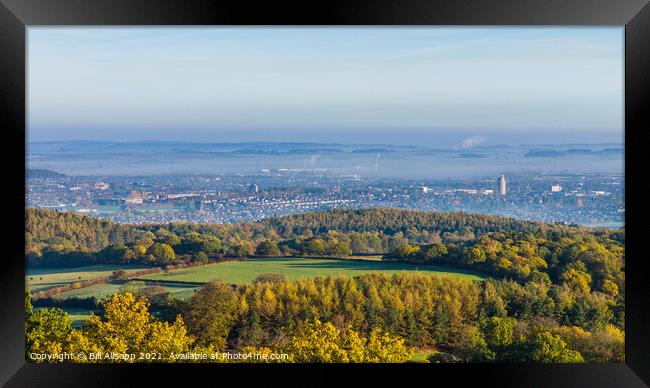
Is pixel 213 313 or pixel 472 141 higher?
pixel 472 141

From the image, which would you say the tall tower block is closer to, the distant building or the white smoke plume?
the distant building

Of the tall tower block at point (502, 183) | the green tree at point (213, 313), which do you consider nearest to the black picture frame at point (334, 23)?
the green tree at point (213, 313)

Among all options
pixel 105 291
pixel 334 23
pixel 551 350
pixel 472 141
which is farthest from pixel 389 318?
pixel 334 23

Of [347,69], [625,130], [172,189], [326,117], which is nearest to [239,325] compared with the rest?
[172,189]

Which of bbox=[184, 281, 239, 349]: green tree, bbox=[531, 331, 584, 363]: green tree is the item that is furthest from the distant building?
bbox=[184, 281, 239, 349]: green tree

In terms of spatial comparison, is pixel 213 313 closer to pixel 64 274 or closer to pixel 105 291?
pixel 105 291

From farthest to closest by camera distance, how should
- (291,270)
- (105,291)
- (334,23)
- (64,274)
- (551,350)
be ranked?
(64,274) → (105,291) → (291,270) → (551,350) → (334,23)

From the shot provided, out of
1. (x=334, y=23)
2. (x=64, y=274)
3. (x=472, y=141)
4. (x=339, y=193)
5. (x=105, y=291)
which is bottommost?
(x=105, y=291)

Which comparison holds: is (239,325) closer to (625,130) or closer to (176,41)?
(176,41)
